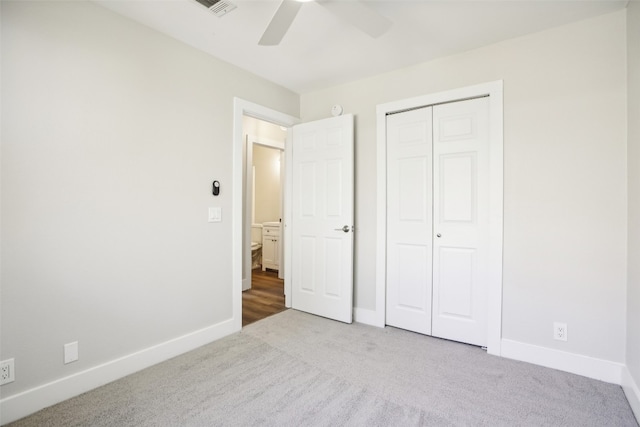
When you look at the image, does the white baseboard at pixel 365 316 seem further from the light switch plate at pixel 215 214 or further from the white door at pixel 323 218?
the light switch plate at pixel 215 214

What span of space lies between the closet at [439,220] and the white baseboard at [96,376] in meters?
1.75

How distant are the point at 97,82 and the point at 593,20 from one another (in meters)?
3.30

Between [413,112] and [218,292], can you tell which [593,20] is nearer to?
[413,112]

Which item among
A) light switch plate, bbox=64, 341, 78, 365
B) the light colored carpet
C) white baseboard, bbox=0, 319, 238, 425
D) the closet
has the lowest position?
the light colored carpet

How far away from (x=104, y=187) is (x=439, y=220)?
2.55 metres

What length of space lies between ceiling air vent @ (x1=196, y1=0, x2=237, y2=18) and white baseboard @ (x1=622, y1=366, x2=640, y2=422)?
3.22 m

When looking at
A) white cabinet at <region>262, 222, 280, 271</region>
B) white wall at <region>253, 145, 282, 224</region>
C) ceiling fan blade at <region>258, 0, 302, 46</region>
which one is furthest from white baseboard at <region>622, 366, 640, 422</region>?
white wall at <region>253, 145, 282, 224</region>

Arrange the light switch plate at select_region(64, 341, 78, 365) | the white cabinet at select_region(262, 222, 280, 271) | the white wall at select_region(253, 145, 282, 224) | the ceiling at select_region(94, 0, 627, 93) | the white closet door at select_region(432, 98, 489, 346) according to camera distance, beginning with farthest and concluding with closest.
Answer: the white wall at select_region(253, 145, 282, 224) < the white cabinet at select_region(262, 222, 280, 271) < the white closet door at select_region(432, 98, 489, 346) < the ceiling at select_region(94, 0, 627, 93) < the light switch plate at select_region(64, 341, 78, 365)

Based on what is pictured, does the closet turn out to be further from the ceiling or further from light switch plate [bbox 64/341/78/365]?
light switch plate [bbox 64/341/78/365]

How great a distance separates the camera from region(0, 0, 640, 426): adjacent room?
5.59 feet

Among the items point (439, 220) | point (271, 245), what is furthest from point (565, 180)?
point (271, 245)

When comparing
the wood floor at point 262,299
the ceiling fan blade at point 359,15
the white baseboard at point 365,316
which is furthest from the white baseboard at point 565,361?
the ceiling fan blade at point 359,15

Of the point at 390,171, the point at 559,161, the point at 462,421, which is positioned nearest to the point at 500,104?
the point at 559,161

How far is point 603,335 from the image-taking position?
2010 millimetres
